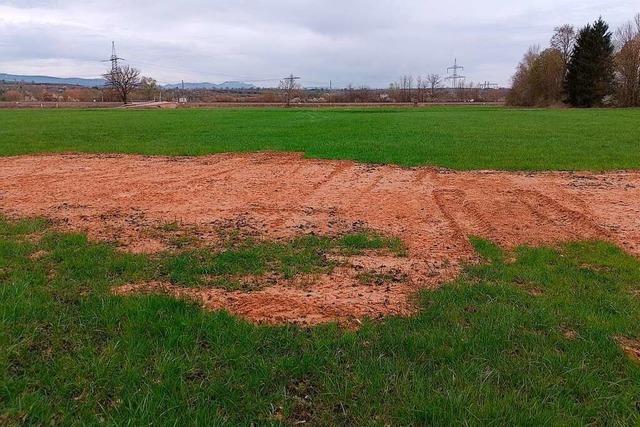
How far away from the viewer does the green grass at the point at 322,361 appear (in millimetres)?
3105

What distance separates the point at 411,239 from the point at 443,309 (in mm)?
2428

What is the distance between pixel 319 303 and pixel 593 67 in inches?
2877

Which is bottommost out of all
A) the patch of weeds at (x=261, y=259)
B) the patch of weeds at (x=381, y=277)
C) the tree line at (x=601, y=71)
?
the patch of weeds at (x=381, y=277)

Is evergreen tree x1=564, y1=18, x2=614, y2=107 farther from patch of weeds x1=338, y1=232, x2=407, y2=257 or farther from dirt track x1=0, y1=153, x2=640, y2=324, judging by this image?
patch of weeds x1=338, y1=232, x2=407, y2=257

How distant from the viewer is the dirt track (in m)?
5.01

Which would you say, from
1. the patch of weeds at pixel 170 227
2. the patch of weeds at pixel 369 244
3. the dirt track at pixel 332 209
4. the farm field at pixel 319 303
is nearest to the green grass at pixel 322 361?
the farm field at pixel 319 303

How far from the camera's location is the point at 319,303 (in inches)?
186

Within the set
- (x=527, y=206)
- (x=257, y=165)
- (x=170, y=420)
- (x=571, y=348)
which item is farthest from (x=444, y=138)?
(x=170, y=420)

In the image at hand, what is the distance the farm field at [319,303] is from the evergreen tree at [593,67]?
210 ft

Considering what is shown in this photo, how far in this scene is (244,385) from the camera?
3.36 m

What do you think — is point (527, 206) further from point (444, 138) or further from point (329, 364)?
point (444, 138)

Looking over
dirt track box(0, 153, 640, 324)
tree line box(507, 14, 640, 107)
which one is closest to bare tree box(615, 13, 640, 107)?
tree line box(507, 14, 640, 107)

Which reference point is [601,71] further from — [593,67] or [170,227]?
[170,227]

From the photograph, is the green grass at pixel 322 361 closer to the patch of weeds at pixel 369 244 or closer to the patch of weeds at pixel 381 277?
the patch of weeds at pixel 381 277
